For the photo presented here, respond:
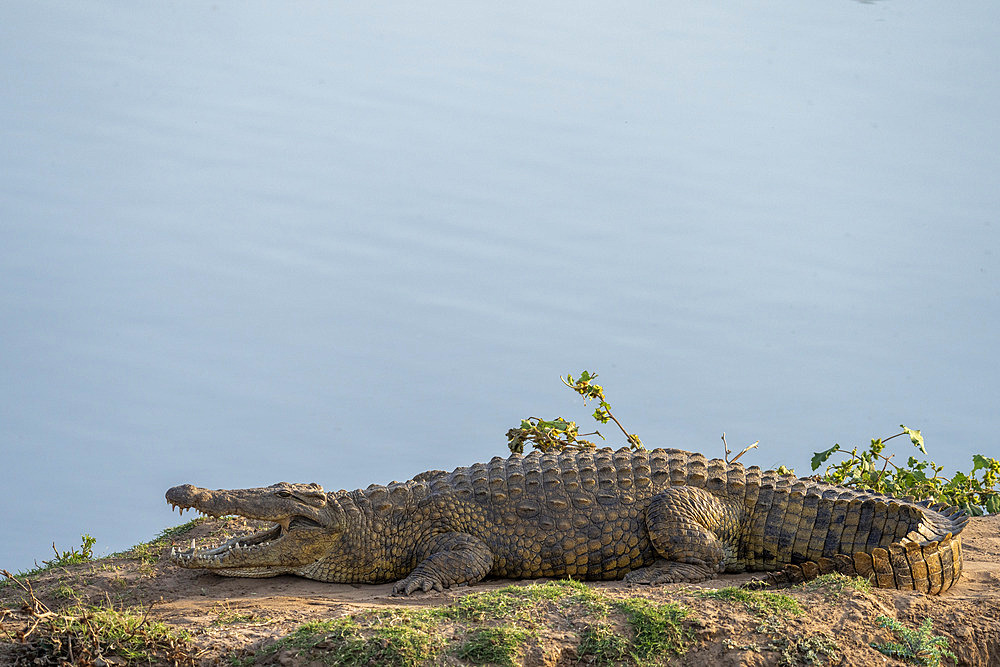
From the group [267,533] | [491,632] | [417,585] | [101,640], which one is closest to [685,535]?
[417,585]

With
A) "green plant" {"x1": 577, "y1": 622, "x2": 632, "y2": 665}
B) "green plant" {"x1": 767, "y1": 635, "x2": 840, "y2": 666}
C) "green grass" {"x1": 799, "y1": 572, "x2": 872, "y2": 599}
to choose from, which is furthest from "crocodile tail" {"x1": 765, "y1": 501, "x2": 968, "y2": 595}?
"green plant" {"x1": 577, "y1": 622, "x2": 632, "y2": 665}

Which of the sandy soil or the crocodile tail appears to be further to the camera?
the crocodile tail

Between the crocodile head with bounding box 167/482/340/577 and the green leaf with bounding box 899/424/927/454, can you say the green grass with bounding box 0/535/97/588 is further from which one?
the green leaf with bounding box 899/424/927/454

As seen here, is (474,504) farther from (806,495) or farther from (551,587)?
(806,495)

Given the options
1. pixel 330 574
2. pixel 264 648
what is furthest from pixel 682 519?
pixel 264 648

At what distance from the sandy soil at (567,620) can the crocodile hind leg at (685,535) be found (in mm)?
166

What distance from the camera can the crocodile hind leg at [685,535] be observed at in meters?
6.88

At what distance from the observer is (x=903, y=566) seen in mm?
6488

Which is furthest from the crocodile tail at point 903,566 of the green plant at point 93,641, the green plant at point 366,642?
the green plant at point 93,641

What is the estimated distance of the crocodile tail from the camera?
6.47m

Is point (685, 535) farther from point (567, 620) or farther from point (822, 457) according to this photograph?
point (822, 457)

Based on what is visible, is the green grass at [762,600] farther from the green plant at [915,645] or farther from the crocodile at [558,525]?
the crocodile at [558,525]

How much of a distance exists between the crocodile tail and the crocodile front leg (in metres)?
1.79

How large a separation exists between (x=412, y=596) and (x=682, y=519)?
1.80 m
